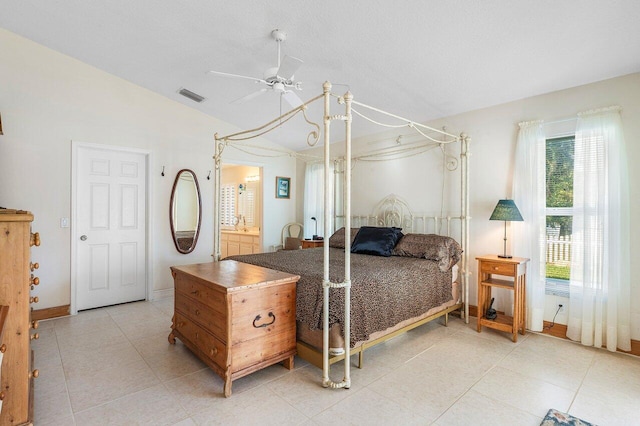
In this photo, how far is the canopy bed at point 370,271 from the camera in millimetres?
2330

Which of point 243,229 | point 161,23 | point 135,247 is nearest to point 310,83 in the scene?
point 161,23

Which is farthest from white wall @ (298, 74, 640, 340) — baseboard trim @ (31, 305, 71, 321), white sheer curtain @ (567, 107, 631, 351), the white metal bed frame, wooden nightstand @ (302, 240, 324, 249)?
baseboard trim @ (31, 305, 71, 321)

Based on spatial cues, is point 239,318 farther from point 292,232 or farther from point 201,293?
point 292,232

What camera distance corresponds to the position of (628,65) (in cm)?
273

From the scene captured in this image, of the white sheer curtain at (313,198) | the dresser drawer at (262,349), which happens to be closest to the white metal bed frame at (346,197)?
the dresser drawer at (262,349)

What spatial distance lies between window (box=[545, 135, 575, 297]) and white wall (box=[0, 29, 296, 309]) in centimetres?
446

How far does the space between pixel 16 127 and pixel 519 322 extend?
18.3 ft

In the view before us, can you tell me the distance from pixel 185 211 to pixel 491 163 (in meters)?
4.01

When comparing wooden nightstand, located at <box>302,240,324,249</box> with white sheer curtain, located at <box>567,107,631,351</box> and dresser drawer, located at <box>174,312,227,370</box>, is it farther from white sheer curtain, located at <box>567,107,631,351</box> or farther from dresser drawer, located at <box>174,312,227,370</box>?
white sheer curtain, located at <box>567,107,631,351</box>

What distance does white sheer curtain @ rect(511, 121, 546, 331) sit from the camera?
331cm

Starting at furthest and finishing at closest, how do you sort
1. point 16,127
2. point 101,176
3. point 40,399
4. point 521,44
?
point 101,176 → point 16,127 → point 521,44 → point 40,399

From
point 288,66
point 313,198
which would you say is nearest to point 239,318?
point 288,66

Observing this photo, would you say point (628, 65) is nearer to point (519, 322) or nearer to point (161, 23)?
point (519, 322)

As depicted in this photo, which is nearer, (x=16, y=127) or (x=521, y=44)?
(x=521, y=44)
